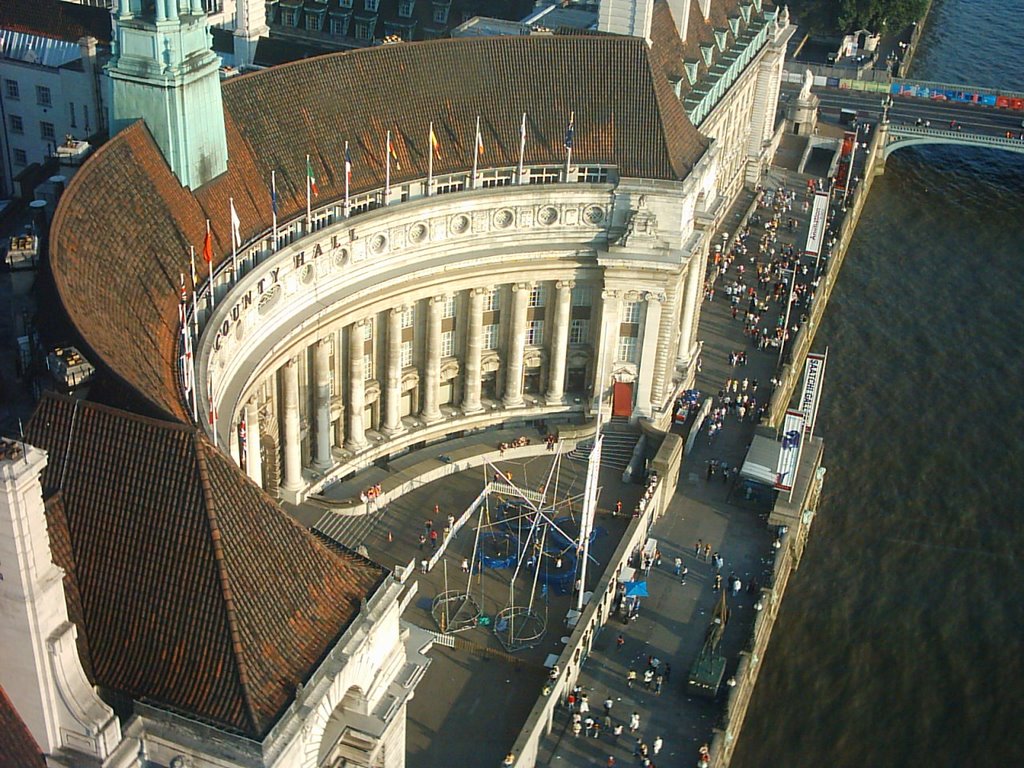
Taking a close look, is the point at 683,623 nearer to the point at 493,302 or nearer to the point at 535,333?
the point at 535,333

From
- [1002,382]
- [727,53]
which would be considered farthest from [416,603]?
[727,53]

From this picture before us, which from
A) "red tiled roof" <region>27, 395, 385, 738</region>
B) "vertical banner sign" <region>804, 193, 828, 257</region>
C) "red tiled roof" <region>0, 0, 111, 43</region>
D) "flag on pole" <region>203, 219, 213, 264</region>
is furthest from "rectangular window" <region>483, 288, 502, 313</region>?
"red tiled roof" <region>27, 395, 385, 738</region>

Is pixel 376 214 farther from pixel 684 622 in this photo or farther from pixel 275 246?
pixel 684 622

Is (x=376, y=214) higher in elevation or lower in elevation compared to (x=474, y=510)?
higher

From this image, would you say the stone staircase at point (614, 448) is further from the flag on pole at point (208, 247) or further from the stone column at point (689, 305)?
the flag on pole at point (208, 247)

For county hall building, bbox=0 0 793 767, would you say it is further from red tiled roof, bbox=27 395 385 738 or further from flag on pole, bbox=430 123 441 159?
flag on pole, bbox=430 123 441 159
